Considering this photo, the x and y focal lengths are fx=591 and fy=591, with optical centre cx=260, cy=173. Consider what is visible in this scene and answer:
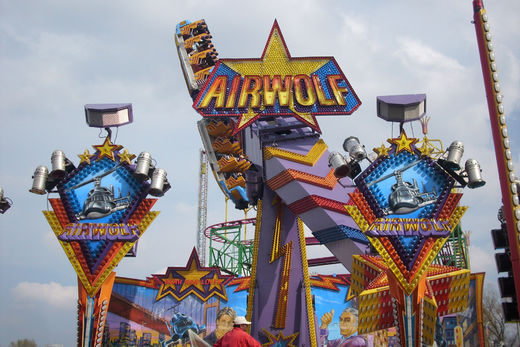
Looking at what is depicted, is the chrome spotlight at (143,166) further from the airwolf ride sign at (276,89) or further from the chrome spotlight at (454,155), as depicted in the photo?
the chrome spotlight at (454,155)

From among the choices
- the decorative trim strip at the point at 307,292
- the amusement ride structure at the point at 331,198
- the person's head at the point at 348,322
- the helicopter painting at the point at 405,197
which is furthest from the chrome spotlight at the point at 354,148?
the person's head at the point at 348,322

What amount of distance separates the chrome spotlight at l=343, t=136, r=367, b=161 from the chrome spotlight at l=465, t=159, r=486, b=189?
2.94 meters

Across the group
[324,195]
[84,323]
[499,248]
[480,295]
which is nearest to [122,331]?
[84,323]

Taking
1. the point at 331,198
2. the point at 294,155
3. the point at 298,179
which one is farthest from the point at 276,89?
the point at 331,198

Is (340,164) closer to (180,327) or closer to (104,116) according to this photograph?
(104,116)

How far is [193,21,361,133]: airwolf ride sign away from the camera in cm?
1992

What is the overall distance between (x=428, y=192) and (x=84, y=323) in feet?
35.2

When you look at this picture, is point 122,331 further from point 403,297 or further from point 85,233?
point 403,297

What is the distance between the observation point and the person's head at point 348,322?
2934cm

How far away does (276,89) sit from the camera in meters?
20.4

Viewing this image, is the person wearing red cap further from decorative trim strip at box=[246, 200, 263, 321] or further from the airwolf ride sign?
decorative trim strip at box=[246, 200, 263, 321]

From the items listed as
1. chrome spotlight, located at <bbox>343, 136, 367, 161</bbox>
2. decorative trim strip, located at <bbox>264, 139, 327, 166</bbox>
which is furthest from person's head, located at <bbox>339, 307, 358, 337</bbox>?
chrome spotlight, located at <bbox>343, 136, 367, 161</bbox>

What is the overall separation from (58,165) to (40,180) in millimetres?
737

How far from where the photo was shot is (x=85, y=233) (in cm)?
1786
